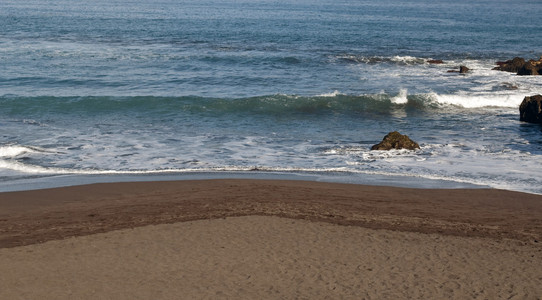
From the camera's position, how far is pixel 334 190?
13781 mm

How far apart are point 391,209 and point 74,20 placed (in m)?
61.6

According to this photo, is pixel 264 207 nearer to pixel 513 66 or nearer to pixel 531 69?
pixel 531 69

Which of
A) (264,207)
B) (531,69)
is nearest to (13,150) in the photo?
(264,207)

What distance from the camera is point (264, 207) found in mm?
12383

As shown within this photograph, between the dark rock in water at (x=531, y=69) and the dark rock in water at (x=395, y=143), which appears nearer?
the dark rock in water at (x=395, y=143)

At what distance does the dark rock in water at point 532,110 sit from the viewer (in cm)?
2230

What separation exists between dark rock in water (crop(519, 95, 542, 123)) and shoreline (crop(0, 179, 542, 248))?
9.92 m

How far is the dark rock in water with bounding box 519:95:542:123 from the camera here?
2230 cm

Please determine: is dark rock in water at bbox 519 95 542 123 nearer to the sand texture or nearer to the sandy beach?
the sandy beach

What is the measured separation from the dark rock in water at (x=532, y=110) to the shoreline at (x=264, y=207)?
391 inches

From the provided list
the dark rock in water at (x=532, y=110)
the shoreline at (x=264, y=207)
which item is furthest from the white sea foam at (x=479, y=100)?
the shoreline at (x=264, y=207)

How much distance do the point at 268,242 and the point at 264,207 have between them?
1.97 metres

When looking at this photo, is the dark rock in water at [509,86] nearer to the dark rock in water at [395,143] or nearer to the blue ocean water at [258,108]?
the blue ocean water at [258,108]

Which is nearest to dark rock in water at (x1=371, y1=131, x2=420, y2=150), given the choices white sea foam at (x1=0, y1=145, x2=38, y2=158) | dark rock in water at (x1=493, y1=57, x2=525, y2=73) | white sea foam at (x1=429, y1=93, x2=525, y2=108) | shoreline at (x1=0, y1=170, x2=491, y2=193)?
shoreline at (x1=0, y1=170, x2=491, y2=193)
